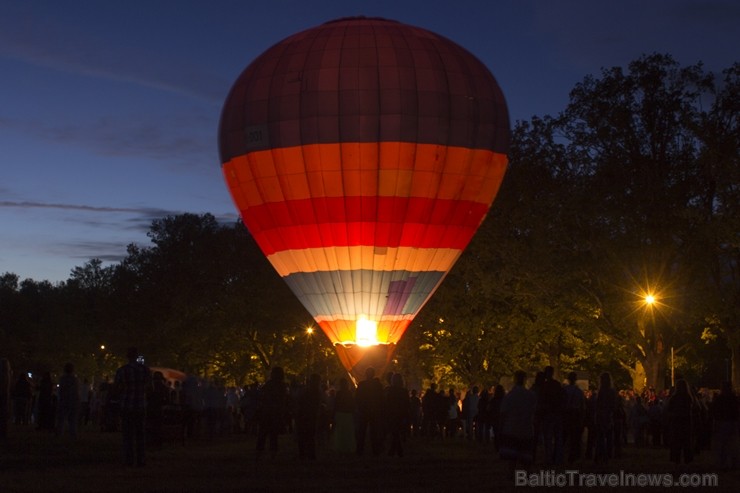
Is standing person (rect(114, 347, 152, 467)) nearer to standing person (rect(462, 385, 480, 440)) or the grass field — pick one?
the grass field

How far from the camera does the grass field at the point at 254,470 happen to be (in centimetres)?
1655

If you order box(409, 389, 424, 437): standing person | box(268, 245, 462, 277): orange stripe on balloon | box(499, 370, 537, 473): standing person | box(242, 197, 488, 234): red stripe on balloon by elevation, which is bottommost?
box(499, 370, 537, 473): standing person

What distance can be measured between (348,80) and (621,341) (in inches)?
724

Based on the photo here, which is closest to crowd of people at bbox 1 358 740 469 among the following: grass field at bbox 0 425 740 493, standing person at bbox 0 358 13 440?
grass field at bbox 0 425 740 493

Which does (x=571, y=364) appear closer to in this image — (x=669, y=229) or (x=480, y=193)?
(x=669, y=229)

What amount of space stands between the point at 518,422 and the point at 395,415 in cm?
825

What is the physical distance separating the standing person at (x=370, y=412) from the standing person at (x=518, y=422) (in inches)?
301

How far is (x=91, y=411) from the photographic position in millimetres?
46031

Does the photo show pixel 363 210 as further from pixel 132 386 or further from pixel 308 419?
pixel 132 386

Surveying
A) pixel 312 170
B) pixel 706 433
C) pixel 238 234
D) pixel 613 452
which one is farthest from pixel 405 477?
pixel 238 234

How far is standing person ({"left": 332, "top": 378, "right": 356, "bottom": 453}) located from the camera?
26.5 metres

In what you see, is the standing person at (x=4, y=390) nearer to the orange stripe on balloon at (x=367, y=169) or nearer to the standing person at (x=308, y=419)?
the standing person at (x=308, y=419)

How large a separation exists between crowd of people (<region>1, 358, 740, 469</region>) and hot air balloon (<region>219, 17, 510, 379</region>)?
352 centimetres

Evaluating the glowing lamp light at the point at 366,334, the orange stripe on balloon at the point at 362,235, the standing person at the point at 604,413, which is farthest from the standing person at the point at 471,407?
the standing person at the point at 604,413
